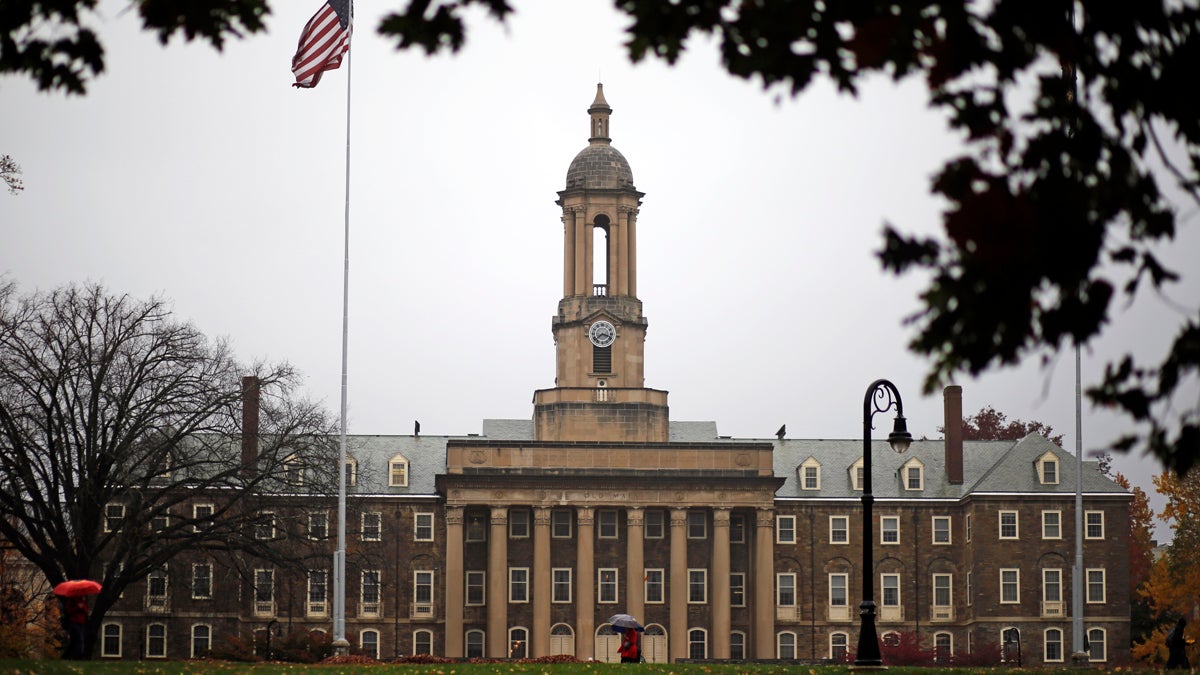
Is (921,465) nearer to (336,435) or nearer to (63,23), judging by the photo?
(336,435)

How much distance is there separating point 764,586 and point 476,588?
15427 millimetres

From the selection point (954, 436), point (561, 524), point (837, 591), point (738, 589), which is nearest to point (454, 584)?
point (561, 524)

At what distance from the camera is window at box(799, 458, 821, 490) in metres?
99.6

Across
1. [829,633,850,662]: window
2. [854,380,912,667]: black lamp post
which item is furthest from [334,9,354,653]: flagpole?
[829,633,850,662]: window

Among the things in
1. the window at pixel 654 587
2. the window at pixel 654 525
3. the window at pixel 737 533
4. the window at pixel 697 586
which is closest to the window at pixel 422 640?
the window at pixel 654 587

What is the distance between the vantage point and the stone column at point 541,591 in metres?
91.6

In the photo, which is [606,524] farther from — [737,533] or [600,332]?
[600,332]

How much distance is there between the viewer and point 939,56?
9.79m

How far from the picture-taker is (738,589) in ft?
315

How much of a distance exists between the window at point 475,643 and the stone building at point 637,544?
0.08m

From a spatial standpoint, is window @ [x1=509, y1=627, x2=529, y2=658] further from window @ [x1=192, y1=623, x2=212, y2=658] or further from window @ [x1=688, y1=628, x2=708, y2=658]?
window @ [x1=192, y1=623, x2=212, y2=658]

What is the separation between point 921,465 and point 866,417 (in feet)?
208

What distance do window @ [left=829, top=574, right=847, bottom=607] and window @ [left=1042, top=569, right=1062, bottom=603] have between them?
34.7ft

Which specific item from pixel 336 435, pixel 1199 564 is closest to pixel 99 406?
pixel 336 435
